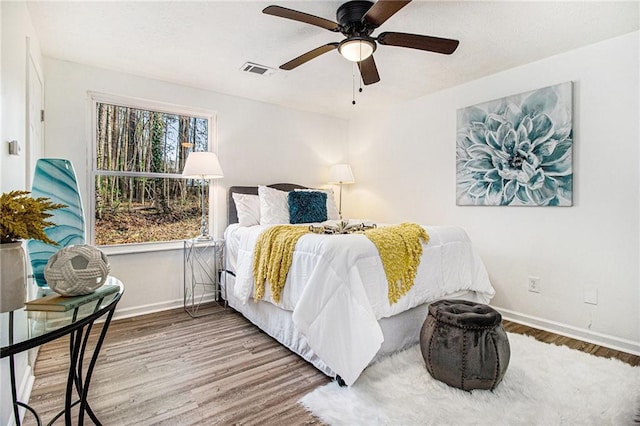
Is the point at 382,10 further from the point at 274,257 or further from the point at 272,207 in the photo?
the point at 272,207

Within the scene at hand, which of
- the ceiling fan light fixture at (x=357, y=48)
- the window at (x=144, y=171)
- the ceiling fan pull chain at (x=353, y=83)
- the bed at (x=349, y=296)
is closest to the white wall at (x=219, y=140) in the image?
the window at (x=144, y=171)

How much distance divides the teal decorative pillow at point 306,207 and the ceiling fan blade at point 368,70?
1409 mm

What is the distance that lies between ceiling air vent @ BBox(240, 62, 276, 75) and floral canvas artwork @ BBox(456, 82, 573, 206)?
2.05 m

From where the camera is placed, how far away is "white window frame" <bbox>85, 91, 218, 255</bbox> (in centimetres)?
322

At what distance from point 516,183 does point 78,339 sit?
3.43 m

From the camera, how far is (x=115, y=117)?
3.38 m

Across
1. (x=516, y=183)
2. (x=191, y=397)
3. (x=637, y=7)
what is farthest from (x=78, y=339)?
(x=637, y=7)

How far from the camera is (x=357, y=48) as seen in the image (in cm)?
224

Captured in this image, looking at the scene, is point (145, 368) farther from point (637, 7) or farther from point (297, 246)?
point (637, 7)

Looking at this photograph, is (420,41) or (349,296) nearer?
(349,296)

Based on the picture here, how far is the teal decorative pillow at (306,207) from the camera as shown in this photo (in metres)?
3.62

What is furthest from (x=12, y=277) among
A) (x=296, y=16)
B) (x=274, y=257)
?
(x=296, y=16)

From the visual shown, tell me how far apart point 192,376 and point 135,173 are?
2205 millimetres

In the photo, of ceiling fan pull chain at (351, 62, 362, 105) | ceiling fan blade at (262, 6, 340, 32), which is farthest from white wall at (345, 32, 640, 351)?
ceiling fan blade at (262, 6, 340, 32)
